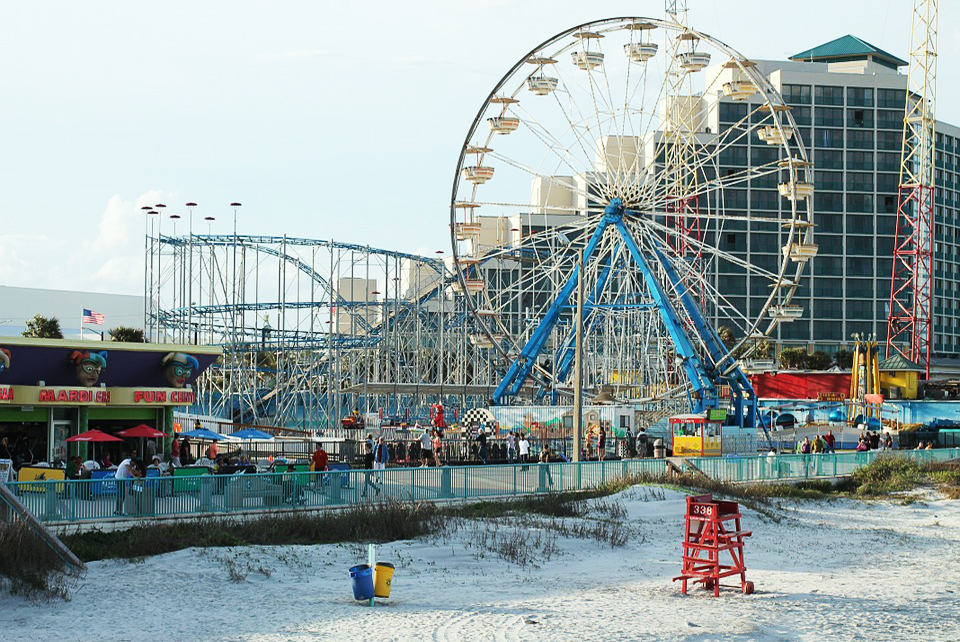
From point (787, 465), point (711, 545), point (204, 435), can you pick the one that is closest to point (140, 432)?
point (204, 435)

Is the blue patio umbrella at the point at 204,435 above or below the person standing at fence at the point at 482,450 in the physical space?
above

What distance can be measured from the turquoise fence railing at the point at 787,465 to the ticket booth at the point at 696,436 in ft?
15.6

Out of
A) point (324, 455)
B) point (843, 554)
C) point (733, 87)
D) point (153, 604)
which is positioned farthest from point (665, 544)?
point (733, 87)

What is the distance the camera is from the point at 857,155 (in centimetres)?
10825

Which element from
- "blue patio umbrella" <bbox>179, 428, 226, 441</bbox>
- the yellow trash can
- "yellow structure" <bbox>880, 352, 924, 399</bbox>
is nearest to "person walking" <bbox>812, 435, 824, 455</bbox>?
"blue patio umbrella" <bbox>179, 428, 226, 441</bbox>

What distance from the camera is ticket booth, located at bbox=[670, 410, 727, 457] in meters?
40.2

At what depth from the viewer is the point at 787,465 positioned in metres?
35.2

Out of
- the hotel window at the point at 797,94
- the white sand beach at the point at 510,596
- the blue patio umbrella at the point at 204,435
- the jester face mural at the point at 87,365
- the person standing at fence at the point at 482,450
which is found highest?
the hotel window at the point at 797,94

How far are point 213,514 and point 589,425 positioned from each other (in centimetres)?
2147

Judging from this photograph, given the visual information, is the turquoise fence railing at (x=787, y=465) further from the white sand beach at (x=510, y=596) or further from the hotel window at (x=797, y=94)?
the hotel window at (x=797, y=94)

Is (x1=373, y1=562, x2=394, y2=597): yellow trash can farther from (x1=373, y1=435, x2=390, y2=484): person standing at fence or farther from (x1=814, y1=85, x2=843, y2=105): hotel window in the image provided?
(x1=814, y1=85, x2=843, y2=105): hotel window

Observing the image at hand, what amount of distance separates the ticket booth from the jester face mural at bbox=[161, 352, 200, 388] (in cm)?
1570

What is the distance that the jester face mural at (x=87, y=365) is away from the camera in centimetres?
3134

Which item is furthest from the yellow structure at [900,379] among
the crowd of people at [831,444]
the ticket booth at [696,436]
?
the ticket booth at [696,436]
